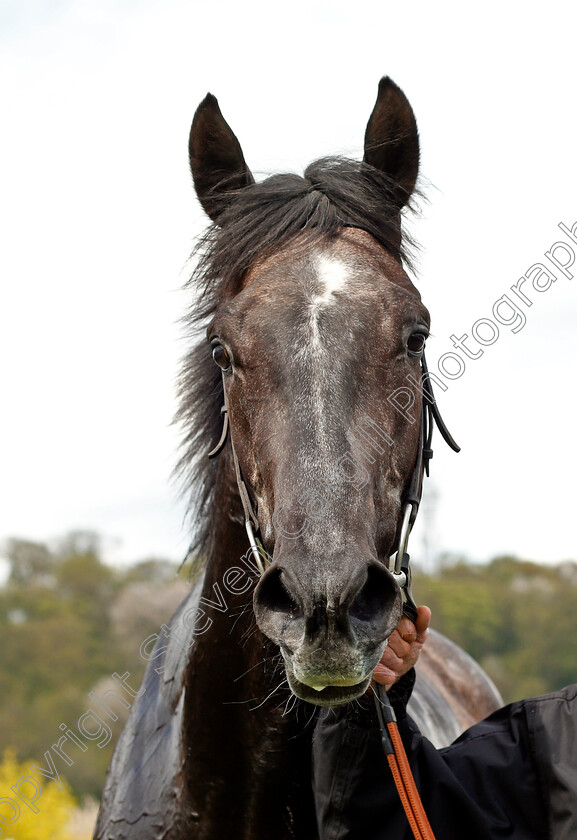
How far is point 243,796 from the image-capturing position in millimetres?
2822

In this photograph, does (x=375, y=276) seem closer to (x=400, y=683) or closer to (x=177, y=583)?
(x=400, y=683)

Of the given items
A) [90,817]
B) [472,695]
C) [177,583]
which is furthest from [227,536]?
[177,583]

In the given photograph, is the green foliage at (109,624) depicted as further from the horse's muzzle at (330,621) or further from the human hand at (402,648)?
the horse's muzzle at (330,621)

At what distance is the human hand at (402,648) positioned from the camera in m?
2.57

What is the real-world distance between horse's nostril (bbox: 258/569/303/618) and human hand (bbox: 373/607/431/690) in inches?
21.9

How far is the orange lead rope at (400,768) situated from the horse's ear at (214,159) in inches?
75.6

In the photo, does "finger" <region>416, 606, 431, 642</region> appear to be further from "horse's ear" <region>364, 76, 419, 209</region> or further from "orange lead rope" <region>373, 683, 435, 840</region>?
"horse's ear" <region>364, 76, 419, 209</region>

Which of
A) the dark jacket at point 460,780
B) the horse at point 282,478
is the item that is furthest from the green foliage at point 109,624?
the dark jacket at point 460,780

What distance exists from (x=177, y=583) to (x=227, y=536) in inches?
1156

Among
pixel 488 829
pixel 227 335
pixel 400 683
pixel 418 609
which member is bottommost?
pixel 488 829

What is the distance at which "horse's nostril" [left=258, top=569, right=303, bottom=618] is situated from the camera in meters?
2.12

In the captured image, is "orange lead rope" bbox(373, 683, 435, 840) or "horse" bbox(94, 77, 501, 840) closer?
"horse" bbox(94, 77, 501, 840)

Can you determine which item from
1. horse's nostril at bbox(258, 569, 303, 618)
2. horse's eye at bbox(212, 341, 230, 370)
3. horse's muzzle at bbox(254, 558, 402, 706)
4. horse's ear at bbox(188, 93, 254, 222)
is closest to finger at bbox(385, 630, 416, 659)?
horse's muzzle at bbox(254, 558, 402, 706)

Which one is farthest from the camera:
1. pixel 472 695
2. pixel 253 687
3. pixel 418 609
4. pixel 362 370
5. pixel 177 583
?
pixel 177 583
